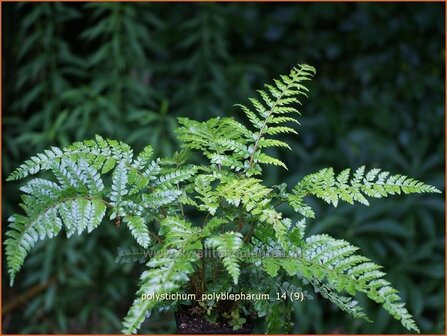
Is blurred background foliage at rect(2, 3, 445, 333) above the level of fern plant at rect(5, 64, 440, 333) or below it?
above

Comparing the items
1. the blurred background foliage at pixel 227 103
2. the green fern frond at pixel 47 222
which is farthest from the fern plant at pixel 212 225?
the blurred background foliage at pixel 227 103

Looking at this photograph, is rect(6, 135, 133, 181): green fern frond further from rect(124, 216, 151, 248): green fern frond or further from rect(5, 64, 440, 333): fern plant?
rect(124, 216, 151, 248): green fern frond

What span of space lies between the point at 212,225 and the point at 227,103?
1.81 meters

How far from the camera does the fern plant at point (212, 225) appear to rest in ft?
3.34

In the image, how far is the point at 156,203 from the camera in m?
1.11

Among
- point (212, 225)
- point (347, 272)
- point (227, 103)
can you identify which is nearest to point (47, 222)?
point (212, 225)

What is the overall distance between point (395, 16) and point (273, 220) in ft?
7.48

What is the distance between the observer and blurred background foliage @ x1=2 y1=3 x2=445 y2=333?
271 cm

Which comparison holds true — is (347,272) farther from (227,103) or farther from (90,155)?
(227,103)

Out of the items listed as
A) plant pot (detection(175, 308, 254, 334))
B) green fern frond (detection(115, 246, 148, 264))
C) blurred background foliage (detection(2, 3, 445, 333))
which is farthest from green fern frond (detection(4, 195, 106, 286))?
blurred background foliage (detection(2, 3, 445, 333))

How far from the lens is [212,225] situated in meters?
1.08

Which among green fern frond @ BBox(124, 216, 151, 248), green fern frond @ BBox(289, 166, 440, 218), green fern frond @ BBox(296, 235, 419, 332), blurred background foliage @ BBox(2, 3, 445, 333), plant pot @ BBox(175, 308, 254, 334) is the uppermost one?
blurred background foliage @ BBox(2, 3, 445, 333)

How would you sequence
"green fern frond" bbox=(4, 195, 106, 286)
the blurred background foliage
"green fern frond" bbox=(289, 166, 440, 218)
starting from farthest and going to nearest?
the blurred background foliage < "green fern frond" bbox=(289, 166, 440, 218) < "green fern frond" bbox=(4, 195, 106, 286)

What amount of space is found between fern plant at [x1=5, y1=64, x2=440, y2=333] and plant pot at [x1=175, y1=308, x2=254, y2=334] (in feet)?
0.04
